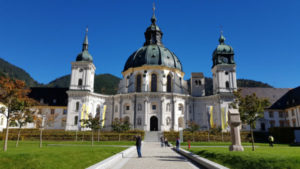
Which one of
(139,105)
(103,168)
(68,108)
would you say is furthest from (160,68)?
(103,168)

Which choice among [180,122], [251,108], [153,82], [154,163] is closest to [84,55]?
[153,82]

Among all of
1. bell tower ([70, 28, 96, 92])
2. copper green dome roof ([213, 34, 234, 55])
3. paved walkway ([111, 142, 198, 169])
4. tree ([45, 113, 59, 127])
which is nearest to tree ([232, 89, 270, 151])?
paved walkway ([111, 142, 198, 169])

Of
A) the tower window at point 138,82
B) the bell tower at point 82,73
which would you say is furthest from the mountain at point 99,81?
the tower window at point 138,82

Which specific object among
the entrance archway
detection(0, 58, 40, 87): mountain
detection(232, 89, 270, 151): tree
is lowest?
the entrance archway

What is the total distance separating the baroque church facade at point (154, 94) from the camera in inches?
2211

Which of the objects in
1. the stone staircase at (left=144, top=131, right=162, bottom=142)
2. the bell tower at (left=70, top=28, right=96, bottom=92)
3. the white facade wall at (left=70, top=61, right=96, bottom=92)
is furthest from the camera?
the white facade wall at (left=70, top=61, right=96, bottom=92)

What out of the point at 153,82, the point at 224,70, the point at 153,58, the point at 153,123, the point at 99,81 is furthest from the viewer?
the point at 99,81

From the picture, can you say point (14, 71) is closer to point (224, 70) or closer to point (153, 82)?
point (153, 82)

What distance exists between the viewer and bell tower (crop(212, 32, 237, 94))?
5891cm

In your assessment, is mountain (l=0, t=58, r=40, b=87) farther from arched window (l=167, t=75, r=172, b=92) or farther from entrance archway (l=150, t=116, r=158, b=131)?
entrance archway (l=150, t=116, r=158, b=131)

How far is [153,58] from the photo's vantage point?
2477 inches

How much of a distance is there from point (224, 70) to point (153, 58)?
20232mm

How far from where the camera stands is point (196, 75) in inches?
2638

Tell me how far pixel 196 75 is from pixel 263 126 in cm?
2311
